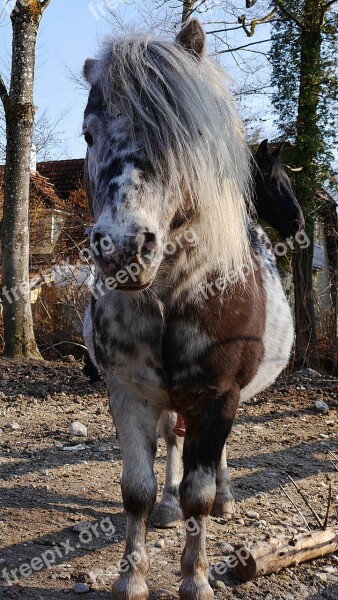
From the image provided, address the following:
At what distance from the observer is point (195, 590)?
2.51 m

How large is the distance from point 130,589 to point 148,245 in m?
1.43

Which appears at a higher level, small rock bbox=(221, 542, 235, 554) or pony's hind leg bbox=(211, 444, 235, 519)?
pony's hind leg bbox=(211, 444, 235, 519)

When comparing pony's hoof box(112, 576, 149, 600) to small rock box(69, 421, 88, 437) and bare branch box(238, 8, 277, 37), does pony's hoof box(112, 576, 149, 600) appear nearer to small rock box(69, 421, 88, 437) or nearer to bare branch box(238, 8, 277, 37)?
small rock box(69, 421, 88, 437)

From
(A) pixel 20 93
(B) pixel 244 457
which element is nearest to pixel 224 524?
(B) pixel 244 457

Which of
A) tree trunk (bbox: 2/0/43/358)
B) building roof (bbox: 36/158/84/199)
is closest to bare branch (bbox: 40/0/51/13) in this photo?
tree trunk (bbox: 2/0/43/358)

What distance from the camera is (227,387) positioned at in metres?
2.59

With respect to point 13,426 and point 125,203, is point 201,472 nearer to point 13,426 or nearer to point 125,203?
point 125,203

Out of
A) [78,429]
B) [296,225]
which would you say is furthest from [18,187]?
[296,225]

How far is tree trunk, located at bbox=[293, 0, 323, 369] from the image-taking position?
11.2 m

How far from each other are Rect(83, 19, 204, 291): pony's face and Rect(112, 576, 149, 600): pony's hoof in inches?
49.4

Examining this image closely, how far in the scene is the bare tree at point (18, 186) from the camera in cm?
842

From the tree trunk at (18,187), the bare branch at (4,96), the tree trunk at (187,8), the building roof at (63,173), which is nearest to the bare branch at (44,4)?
the tree trunk at (18,187)

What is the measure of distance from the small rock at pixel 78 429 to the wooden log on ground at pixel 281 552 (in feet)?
7.42

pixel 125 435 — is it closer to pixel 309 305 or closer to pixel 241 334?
pixel 241 334
